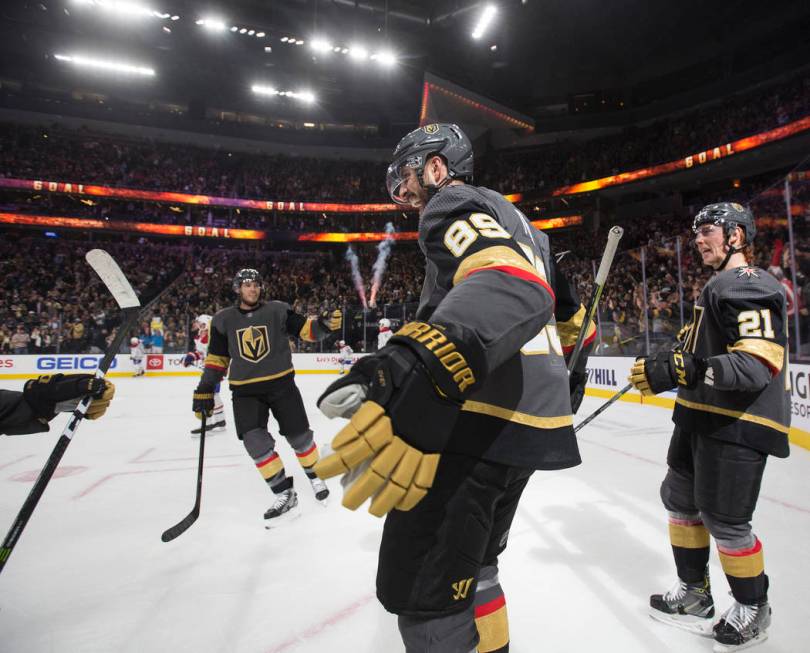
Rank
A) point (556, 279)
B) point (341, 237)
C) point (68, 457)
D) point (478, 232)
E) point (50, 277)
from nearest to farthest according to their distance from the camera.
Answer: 1. point (478, 232)
2. point (556, 279)
3. point (68, 457)
4. point (50, 277)
5. point (341, 237)

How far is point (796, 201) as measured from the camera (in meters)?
5.13

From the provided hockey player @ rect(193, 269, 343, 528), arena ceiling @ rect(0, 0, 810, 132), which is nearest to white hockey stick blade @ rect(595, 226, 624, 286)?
hockey player @ rect(193, 269, 343, 528)

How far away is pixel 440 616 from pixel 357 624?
1197 millimetres

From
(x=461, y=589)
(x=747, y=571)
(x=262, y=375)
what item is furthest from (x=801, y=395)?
(x=461, y=589)

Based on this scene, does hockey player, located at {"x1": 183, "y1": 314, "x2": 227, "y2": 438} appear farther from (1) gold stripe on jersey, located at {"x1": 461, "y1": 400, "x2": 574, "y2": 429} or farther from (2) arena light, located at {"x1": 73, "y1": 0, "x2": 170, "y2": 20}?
(2) arena light, located at {"x1": 73, "y1": 0, "x2": 170, "y2": 20}

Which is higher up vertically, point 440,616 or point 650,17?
point 650,17

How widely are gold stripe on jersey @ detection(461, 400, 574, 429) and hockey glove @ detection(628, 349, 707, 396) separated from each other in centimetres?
95

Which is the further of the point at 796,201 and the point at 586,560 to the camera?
the point at 796,201

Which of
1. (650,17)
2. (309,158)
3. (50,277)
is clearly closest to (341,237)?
(309,158)

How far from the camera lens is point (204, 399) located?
11.4 ft

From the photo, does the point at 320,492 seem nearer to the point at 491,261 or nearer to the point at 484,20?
the point at 491,261

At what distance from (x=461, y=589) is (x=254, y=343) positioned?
2.90m

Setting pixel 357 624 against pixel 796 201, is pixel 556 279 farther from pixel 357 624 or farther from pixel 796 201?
pixel 796 201

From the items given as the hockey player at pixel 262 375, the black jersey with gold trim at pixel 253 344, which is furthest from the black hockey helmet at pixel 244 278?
the black jersey with gold trim at pixel 253 344
